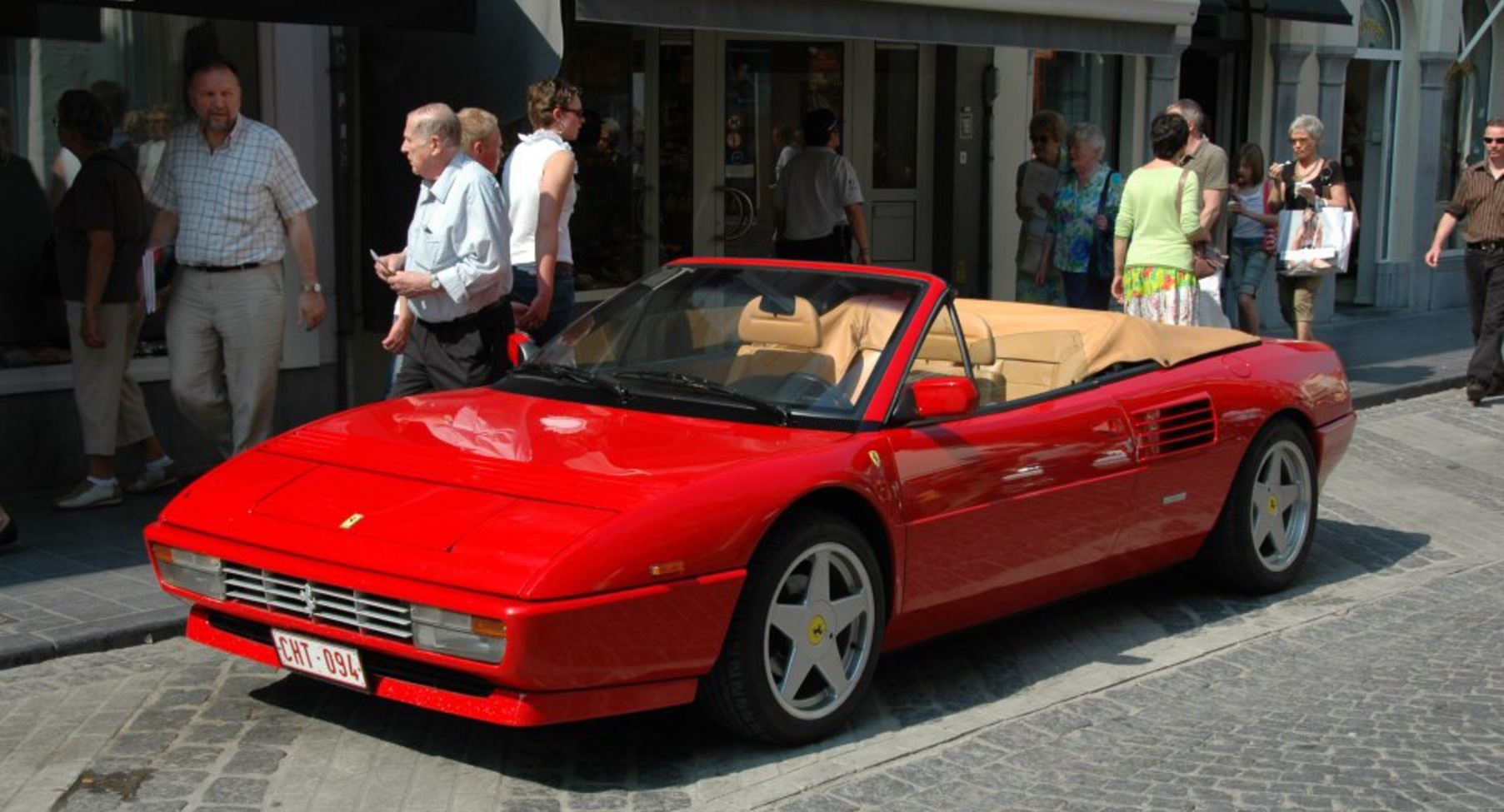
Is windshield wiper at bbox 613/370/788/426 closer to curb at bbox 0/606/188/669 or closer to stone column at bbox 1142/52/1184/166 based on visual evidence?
curb at bbox 0/606/188/669

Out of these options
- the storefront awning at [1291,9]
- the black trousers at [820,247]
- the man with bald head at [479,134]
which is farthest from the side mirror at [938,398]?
the storefront awning at [1291,9]

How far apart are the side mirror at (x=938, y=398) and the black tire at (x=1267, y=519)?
1.90 metres

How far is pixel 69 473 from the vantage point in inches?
371

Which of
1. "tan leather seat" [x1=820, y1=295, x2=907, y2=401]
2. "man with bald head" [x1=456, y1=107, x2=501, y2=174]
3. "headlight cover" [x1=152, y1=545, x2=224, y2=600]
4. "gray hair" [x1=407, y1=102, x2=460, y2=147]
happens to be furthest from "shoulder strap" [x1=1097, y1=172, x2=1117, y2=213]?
"headlight cover" [x1=152, y1=545, x2=224, y2=600]

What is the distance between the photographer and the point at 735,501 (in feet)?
17.6

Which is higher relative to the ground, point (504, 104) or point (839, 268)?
point (504, 104)

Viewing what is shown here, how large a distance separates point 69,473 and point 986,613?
508cm

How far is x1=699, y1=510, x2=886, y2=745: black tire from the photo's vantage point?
540 cm

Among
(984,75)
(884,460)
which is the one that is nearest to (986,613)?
(884,460)

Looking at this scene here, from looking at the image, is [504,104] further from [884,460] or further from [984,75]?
[984,75]

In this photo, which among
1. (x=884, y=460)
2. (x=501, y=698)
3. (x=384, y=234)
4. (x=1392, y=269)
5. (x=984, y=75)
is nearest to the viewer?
(x=501, y=698)

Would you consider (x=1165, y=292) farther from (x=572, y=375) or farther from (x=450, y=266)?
(x=572, y=375)

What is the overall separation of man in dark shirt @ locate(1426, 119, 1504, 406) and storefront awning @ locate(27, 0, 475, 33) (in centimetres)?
784

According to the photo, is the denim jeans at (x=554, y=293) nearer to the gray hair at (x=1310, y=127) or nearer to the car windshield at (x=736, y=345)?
the car windshield at (x=736, y=345)
